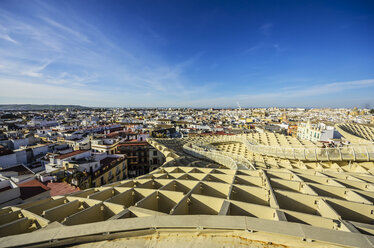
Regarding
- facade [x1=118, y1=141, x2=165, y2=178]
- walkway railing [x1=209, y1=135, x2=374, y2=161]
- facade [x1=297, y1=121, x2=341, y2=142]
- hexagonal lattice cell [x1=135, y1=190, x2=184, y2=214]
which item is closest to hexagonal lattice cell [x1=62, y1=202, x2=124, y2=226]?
hexagonal lattice cell [x1=135, y1=190, x2=184, y2=214]

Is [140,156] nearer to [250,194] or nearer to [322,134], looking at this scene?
[250,194]

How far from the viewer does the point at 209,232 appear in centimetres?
536

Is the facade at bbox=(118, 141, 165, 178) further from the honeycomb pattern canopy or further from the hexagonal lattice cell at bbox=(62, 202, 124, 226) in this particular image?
the hexagonal lattice cell at bbox=(62, 202, 124, 226)

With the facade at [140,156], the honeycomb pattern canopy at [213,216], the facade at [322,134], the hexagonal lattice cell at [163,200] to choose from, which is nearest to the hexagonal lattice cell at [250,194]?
the honeycomb pattern canopy at [213,216]

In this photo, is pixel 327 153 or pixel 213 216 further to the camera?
pixel 327 153

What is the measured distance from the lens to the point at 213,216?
5887 millimetres

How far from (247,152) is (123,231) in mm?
21780

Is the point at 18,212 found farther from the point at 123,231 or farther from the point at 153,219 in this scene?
the point at 153,219

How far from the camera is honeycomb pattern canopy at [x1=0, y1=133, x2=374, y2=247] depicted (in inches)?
198

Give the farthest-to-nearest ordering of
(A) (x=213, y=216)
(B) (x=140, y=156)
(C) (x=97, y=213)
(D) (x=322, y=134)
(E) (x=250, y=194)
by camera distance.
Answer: (D) (x=322, y=134) < (B) (x=140, y=156) < (E) (x=250, y=194) < (C) (x=97, y=213) < (A) (x=213, y=216)

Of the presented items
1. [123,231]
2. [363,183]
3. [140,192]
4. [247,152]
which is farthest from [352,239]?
[247,152]

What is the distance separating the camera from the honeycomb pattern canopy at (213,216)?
503cm

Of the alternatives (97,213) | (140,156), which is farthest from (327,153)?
(140,156)

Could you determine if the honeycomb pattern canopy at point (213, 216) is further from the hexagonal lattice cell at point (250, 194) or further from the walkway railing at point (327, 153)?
the walkway railing at point (327, 153)
